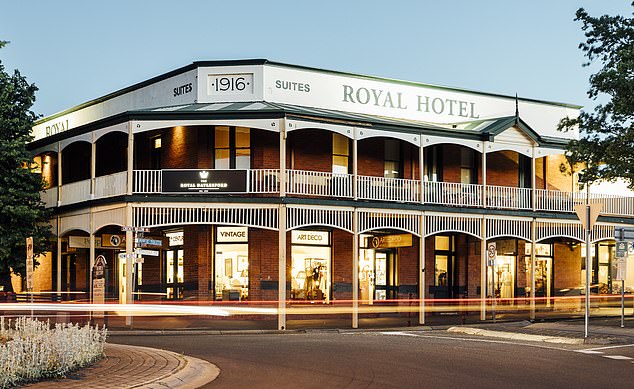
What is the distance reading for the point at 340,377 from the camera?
1389 centimetres

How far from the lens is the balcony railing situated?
30375 millimetres

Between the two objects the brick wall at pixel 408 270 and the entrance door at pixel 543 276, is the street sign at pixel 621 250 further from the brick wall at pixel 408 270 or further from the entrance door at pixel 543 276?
the entrance door at pixel 543 276

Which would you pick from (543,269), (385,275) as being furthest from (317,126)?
(543,269)

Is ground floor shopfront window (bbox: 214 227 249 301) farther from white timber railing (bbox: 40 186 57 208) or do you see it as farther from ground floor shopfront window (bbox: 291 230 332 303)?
white timber railing (bbox: 40 186 57 208)

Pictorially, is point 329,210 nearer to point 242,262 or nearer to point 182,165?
point 242,262

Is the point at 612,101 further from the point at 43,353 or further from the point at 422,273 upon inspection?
the point at 43,353

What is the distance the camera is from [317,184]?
31.0 metres

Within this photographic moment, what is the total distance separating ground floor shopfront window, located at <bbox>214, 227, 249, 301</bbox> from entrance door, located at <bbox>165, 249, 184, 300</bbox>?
6.01 ft

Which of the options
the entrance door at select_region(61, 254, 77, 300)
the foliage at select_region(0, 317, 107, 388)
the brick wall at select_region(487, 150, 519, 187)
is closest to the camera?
the foliage at select_region(0, 317, 107, 388)

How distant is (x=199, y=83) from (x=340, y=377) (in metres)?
20.6

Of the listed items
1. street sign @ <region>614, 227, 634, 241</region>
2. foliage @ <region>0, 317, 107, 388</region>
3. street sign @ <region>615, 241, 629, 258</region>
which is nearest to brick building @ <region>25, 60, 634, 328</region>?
street sign @ <region>615, 241, 629, 258</region>

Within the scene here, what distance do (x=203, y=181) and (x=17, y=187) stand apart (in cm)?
820

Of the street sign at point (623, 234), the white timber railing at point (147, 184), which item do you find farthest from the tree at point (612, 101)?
the white timber railing at point (147, 184)

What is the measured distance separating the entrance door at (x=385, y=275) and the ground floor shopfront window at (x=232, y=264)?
5676 mm
